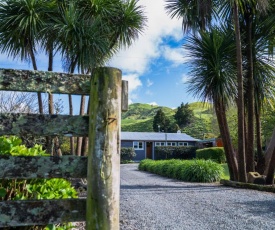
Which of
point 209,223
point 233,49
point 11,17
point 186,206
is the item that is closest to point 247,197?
point 186,206

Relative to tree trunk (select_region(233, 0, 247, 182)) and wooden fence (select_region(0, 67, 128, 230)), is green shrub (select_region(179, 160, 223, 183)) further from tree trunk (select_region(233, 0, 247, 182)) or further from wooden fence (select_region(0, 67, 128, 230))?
wooden fence (select_region(0, 67, 128, 230))

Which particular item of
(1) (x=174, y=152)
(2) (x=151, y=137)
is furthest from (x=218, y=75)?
(2) (x=151, y=137)

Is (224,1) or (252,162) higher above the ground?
(224,1)

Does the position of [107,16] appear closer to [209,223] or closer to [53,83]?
[209,223]

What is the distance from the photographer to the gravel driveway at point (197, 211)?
4.69m

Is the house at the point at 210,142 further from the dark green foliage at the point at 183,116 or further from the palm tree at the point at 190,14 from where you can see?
the palm tree at the point at 190,14

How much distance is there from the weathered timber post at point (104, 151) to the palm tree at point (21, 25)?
741 cm

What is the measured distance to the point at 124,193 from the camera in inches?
327

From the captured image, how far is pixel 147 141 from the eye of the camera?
34.3 meters

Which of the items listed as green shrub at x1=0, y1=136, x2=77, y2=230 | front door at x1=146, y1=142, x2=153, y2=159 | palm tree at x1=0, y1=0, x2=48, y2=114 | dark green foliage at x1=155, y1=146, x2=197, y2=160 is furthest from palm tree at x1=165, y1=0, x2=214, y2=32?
front door at x1=146, y1=142, x2=153, y2=159

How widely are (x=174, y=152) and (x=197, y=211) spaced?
24410 mm

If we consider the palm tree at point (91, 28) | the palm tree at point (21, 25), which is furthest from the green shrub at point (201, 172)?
the palm tree at point (21, 25)

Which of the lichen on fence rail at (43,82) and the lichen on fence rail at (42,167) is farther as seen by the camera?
the lichen on fence rail at (43,82)

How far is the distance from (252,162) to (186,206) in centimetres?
489
